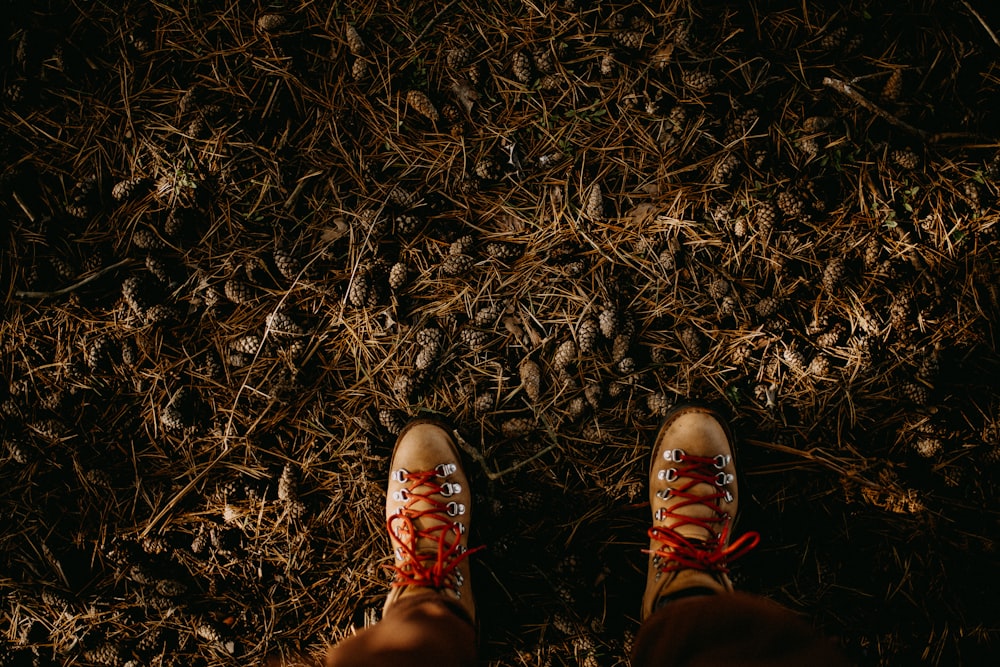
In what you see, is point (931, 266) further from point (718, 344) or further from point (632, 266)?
point (632, 266)

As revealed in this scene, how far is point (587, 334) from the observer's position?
1.96 m

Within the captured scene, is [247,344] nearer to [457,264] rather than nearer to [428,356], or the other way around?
[428,356]

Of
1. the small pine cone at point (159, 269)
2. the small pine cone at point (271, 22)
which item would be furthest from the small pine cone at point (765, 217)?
the small pine cone at point (159, 269)

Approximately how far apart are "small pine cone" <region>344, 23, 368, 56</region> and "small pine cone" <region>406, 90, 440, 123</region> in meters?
0.25

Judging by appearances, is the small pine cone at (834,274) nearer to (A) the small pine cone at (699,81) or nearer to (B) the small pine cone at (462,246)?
(A) the small pine cone at (699,81)

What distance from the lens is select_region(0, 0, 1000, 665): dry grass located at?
1.96 m

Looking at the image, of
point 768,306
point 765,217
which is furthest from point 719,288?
point 765,217

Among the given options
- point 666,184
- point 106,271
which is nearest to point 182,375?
point 106,271

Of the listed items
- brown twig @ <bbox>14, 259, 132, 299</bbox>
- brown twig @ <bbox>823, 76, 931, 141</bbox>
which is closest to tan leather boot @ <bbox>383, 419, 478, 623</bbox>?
brown twig @ <bbox>14, 259, 132, 299</bbox>

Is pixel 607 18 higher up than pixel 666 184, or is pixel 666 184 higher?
pixel 607 18

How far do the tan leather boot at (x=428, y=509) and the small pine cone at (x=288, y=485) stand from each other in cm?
35

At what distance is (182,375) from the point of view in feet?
6.67

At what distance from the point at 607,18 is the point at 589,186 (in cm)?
63

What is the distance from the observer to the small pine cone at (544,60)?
6.48 ft
